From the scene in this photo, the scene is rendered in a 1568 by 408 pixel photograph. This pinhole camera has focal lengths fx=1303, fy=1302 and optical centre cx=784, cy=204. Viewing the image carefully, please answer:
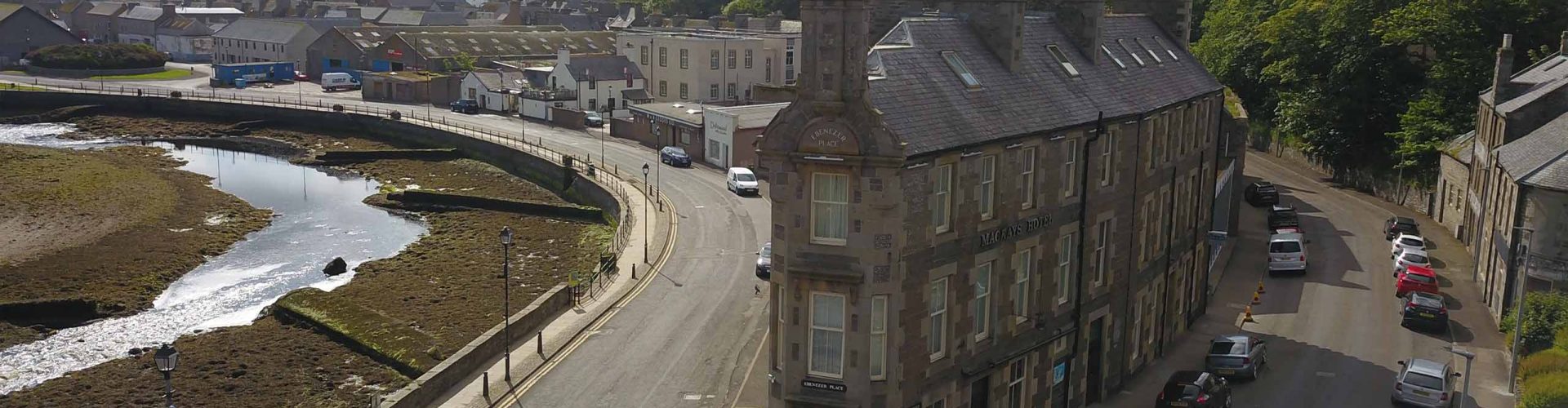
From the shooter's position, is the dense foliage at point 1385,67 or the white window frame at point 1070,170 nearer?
the white window frame at point 1070,170

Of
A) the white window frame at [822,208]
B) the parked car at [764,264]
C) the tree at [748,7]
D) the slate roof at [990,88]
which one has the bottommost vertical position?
the parked car at [764,264]

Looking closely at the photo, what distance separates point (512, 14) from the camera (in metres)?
196

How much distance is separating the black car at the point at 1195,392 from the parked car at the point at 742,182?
126ft

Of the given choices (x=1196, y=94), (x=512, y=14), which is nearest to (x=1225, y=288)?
(x=1196, y=94)

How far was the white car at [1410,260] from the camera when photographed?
4969cm

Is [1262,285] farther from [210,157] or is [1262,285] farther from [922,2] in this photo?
[210,157]

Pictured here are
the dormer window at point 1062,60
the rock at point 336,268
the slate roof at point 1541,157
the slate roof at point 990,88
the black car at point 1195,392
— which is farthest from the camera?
the rock at point 336,268

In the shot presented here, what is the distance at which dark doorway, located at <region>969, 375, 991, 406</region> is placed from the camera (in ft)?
91.0

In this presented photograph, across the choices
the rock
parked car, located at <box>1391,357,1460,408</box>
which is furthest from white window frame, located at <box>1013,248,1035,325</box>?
the rock

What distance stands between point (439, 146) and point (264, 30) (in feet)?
241

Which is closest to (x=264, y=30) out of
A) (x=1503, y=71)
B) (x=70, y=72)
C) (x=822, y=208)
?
(x=70, y=72)

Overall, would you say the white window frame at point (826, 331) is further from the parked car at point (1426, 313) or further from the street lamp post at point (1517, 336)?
the parked car at point (1426, 313)

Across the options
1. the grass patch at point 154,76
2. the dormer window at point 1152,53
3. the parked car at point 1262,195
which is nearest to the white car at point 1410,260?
the dormer window at point 1152,53

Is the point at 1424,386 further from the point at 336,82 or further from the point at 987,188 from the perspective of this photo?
the point at 336,82
